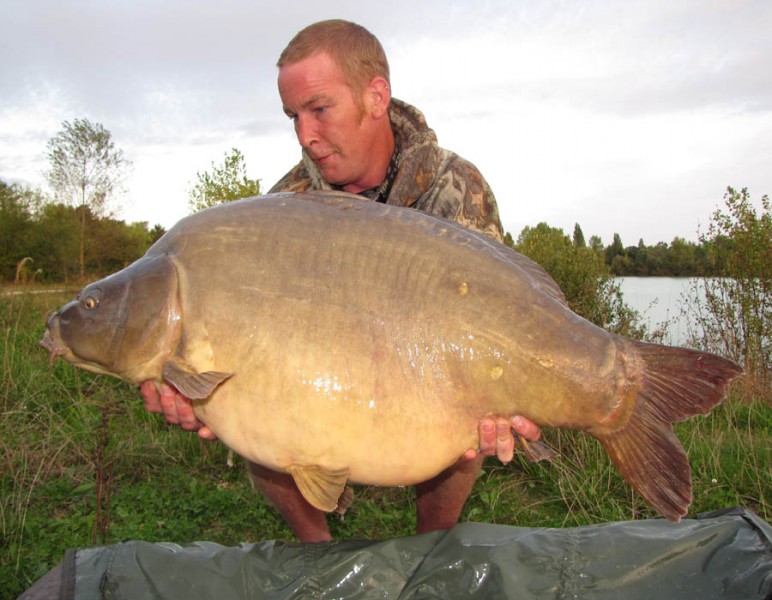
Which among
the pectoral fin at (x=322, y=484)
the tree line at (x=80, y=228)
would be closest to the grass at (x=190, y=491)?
the pectoral fin at (x=322, y=484)

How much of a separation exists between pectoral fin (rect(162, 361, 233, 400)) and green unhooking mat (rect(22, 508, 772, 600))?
53 centimetres

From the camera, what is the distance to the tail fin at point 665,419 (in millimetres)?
1290

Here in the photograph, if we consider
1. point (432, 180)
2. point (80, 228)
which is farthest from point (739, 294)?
point (80, 228)

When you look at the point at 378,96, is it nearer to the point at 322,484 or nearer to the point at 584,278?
the point at 322,484

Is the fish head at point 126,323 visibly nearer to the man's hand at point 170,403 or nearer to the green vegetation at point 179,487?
the man's hand at point 170,403

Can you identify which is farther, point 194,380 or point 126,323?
point 126,323

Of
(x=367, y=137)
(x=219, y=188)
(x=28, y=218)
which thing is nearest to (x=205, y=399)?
(x=367, y=137)

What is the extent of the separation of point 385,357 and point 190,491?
1.66 metres

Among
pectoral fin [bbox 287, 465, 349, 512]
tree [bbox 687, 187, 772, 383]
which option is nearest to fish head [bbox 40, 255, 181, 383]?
pectoral fin [bbox 287, 465, 349, 512]

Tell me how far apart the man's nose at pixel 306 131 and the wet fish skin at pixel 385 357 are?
584 millimetres

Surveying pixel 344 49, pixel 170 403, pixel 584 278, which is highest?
pixel 344 49

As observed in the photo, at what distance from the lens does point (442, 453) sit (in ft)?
4.45

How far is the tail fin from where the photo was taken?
1.29 meters

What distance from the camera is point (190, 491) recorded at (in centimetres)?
265
